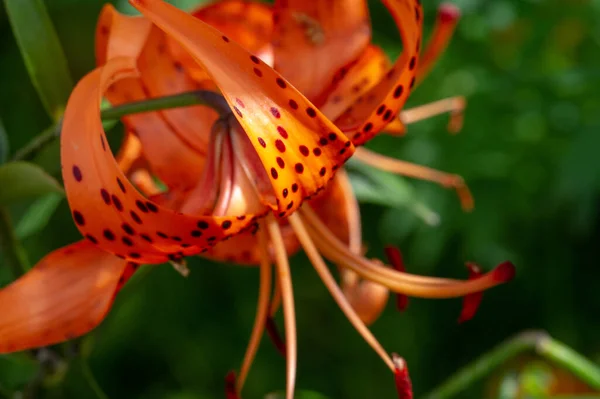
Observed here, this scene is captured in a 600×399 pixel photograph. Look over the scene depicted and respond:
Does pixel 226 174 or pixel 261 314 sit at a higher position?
pixel 226 174

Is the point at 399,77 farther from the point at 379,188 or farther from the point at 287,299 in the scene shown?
the point at 379,188

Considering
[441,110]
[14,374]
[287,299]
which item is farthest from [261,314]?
[14,374]

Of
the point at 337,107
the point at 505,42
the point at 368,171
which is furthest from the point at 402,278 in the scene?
the point at 505,42

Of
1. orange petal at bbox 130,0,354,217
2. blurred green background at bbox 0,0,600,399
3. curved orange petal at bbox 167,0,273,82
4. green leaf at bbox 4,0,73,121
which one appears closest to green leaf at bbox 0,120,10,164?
green leaf at bbox 4,0,73,121

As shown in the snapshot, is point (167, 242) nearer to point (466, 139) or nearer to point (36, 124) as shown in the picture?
point (36, 124)

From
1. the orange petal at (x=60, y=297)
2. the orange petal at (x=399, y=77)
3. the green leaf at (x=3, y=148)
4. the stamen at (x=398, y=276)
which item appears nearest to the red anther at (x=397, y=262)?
the stamen at (x=398, y=276)
